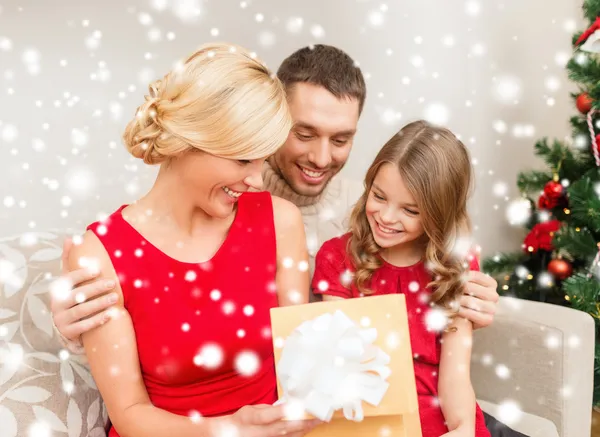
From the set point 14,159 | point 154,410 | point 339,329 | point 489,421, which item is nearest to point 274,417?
point 339,329

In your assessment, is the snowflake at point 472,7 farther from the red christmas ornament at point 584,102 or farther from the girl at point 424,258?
the girl at point 424,258

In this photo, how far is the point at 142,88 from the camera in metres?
1.87

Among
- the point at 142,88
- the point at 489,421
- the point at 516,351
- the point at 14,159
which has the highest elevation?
the point at 142,88

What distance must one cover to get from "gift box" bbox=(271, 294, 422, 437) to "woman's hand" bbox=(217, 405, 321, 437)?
0.10 feet

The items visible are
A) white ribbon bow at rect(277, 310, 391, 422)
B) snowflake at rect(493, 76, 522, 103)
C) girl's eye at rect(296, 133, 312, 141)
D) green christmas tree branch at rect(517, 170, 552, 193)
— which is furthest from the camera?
snowflake at rect(493, 76, 522, 103)

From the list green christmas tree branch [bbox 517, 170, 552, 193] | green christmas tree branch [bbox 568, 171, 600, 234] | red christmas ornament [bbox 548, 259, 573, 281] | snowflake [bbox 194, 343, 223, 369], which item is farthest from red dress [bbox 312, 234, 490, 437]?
green christmas tree branch [bbox 517, 170, 552, 193]

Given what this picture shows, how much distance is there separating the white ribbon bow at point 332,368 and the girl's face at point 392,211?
41 centimetres

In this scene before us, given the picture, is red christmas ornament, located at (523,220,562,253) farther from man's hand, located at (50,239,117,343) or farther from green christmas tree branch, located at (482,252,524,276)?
man's hand, located at (50,239,117,343)

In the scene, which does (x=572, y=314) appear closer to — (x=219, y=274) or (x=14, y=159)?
(x=219, y=274)

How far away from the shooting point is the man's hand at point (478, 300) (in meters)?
1.35

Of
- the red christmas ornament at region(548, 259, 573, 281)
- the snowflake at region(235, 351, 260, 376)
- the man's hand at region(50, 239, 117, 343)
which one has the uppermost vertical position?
the man's hand at region(50, 239, 117, 343)

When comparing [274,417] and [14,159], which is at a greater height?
[14,159]

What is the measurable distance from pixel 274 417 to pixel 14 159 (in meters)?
1.22

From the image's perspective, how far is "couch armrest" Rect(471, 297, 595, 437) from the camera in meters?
1.48
